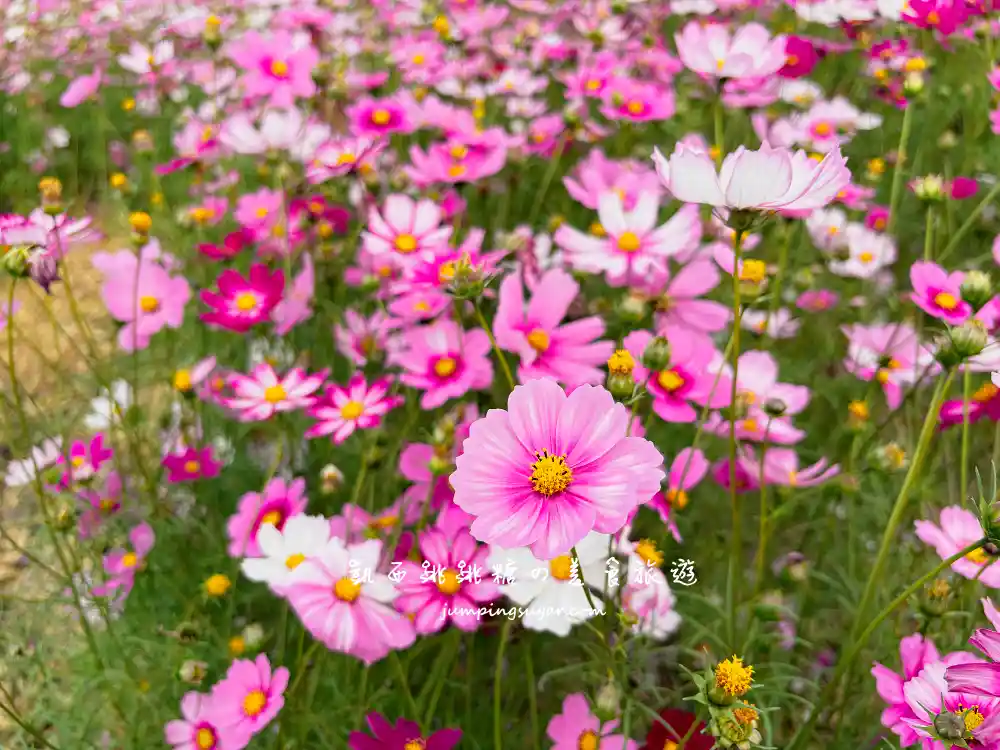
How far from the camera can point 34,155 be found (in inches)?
87.6

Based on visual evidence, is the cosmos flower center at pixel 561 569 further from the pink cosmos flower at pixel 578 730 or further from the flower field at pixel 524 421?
the pink cosmos flower at pixel 578 730

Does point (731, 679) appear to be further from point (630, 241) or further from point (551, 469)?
point (630, 241)

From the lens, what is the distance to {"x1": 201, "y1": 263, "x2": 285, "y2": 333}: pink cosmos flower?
0.91m

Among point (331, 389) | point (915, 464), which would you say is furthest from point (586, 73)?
point (915, 464)

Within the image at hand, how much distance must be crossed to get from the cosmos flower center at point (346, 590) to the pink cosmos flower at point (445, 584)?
0.05m

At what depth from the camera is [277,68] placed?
1.38m

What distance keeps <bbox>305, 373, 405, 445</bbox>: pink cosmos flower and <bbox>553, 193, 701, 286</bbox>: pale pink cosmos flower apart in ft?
1.01

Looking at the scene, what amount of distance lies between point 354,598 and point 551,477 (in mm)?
285

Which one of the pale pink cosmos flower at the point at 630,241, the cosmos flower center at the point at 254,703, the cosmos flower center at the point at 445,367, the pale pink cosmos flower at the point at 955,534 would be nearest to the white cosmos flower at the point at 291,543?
the cosmos flower center at the point at 254,703

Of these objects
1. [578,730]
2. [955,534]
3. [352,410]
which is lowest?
[578,730]

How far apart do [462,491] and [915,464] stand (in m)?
0.33

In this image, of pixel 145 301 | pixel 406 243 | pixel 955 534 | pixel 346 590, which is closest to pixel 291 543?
pixel 346 590

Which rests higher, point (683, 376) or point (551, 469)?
point (551, 469)

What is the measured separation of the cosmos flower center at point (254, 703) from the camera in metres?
0.72
